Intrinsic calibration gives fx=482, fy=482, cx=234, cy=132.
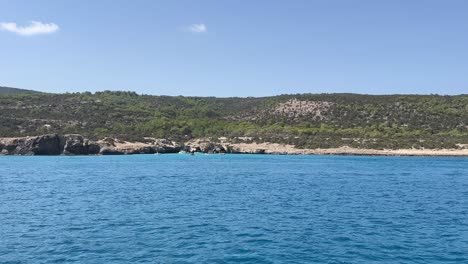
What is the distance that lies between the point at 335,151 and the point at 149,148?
160ft

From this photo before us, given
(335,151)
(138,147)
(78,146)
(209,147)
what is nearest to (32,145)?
(78,146)

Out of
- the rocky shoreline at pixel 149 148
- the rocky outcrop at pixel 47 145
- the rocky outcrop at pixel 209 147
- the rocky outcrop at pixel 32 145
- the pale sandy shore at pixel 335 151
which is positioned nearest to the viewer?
the rocky outcrop at pixel 32 145

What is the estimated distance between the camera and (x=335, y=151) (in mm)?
127500

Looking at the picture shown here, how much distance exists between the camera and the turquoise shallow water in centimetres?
2197

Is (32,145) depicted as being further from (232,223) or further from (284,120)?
(232,223)

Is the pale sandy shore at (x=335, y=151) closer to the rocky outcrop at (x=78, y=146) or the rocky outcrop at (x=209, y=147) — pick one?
the rocky outcrop at (x=209, y=147)

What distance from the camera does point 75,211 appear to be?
33.3 meters

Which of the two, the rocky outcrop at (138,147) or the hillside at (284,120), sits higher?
the hillside at (284,120)

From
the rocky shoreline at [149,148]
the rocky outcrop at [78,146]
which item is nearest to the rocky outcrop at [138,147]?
the rocky shoreline at [149,148]

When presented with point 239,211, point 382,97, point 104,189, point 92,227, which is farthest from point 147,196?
point 382,97

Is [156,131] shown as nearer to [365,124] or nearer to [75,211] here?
[365,124]

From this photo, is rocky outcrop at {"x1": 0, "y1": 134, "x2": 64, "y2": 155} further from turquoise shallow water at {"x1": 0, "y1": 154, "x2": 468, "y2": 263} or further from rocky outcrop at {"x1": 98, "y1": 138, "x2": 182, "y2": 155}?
turquoise shallow water at {"x1": 0, "y1": 154, "x2": 468, "y2": 263}

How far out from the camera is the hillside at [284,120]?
13438 centimetres

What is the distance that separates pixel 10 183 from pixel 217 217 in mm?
31462
